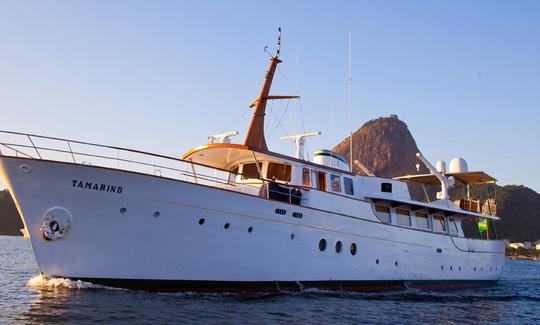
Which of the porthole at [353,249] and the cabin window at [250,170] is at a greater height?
the cabin window at [250,170]

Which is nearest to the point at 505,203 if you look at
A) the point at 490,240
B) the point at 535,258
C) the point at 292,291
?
the point at 535,258

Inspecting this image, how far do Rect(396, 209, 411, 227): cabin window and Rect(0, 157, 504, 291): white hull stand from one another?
12.7 ft

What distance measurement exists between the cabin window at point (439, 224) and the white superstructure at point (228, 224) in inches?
52.1

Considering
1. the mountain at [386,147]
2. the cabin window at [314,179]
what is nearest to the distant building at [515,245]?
the mountain at [386,147]

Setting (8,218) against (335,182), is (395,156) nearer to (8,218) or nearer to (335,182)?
(8,218)

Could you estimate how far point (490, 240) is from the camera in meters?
25.7

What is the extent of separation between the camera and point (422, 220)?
21.8m

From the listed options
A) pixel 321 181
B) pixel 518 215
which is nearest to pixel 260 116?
pixel 321 181

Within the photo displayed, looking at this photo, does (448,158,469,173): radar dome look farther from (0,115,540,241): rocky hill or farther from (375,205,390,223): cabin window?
(0,115,540,241): rocky hill

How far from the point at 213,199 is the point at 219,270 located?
7.15ft

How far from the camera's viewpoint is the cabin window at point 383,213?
19.9m

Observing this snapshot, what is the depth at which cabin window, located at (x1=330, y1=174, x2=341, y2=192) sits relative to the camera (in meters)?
18.6

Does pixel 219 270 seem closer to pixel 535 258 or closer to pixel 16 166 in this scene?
pixel 16 166

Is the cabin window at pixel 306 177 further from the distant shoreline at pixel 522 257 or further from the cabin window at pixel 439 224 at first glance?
the distant shoreline at pixel 522 257
